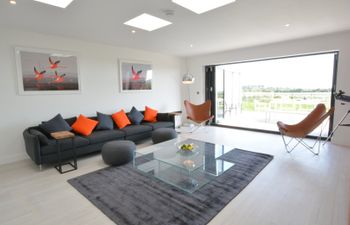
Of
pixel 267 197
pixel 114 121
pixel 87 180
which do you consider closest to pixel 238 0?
pixel 267 197

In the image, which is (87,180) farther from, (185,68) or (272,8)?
(185,68)

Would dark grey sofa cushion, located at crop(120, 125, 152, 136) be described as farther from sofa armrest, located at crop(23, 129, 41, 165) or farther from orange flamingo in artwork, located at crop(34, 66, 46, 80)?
orange flamingo in artwork, located at crop(34, 66, 46, 80)

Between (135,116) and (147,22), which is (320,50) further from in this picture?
(135,116)

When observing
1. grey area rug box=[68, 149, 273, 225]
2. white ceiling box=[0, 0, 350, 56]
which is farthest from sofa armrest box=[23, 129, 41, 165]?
white ceiling box=[0, 0, 350, 56]

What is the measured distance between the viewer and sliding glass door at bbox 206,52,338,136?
17.0 feet

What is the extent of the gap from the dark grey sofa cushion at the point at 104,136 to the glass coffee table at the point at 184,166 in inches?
32.8

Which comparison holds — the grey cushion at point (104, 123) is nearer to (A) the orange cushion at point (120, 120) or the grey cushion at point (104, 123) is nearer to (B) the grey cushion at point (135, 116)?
(A) the orange cushion at point (120, 120)

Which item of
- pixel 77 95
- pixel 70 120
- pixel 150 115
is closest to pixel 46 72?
pixel 77 95

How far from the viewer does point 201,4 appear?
2.60 metres

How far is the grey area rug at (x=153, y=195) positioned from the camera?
1.98m

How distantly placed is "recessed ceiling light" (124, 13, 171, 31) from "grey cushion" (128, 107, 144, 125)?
227 cm

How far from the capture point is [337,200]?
2.23m

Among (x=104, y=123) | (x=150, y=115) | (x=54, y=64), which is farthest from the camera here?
(x=150, y=115)

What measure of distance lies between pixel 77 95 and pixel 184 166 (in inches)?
127
